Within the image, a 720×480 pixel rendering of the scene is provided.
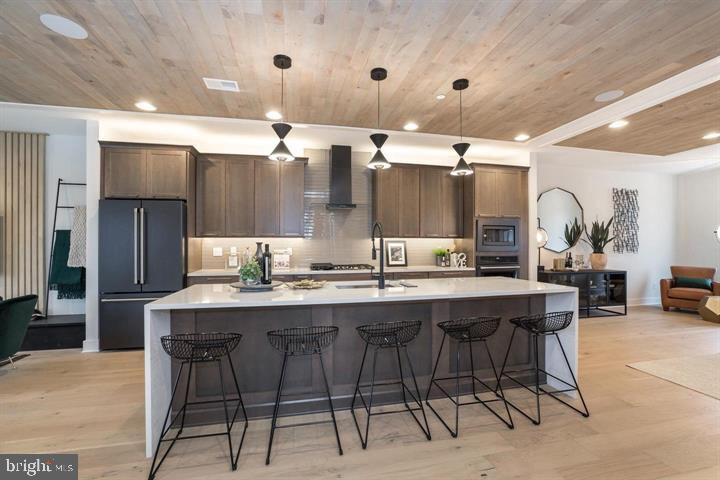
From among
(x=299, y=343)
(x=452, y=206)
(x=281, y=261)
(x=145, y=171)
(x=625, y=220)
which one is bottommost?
(x=299, y=343)

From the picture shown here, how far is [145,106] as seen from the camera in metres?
3.84

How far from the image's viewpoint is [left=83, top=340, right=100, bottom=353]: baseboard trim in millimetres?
4078

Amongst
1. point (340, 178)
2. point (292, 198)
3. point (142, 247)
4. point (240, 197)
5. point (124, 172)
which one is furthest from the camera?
point (340, 178)

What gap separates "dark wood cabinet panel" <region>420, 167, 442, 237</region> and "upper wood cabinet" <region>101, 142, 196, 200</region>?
335 centimetres

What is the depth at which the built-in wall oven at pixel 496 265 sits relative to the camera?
5.13 metres

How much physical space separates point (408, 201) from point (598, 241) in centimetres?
401

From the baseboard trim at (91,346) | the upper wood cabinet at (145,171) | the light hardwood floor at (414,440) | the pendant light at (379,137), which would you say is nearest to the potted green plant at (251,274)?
the light hardwood floor at (414,440)

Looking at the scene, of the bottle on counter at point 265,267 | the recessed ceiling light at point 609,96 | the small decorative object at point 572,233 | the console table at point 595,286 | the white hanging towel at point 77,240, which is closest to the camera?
the bottle on counter at point 265,267

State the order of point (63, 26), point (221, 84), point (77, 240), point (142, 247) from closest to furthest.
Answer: point (63, 26), point (221, 84), point (142, 247), point (77, 240)

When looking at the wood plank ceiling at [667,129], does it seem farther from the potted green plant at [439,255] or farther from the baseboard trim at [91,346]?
the baseboard trim at [91,346]

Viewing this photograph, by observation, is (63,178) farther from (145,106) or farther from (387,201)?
(387,201)

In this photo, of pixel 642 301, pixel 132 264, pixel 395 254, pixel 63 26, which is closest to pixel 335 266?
pixel 395 254

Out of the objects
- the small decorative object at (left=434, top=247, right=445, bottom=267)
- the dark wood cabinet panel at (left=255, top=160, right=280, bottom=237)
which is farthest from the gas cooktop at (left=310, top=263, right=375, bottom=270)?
the small decorative object at (left=434, top=247, right=445, bottom=267)

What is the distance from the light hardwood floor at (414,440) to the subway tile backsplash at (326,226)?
2455 millimetres
